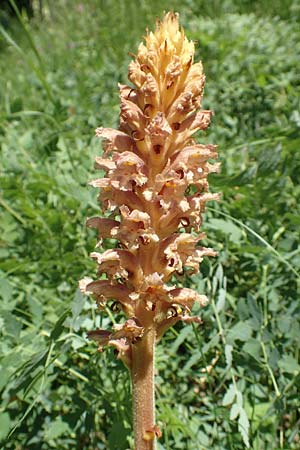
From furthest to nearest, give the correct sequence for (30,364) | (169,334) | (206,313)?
(169,334) < (206,313) < (30,364)

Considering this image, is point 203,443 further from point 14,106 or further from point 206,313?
Answer: point 14,106

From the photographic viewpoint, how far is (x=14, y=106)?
9.80 feet

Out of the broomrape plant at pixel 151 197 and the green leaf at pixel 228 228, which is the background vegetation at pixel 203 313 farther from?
the broomrape plant at pixel 151 197

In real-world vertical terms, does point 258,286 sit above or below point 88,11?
below

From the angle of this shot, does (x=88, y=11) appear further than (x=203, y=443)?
Yes

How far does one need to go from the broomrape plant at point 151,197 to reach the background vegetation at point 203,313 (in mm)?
290

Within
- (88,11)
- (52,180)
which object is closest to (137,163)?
(52,180)

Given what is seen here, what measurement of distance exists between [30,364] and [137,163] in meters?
0.61

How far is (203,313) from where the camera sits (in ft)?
6.18

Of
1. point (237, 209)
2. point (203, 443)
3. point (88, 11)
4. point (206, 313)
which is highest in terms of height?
point (88, 11)

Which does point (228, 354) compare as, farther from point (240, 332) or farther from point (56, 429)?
point (56, 429)

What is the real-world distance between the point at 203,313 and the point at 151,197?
728mm

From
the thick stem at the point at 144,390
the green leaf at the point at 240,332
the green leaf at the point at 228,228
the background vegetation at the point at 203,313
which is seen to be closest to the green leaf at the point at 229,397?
the background vegetation at the point at 203,313

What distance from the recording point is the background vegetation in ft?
5.65
